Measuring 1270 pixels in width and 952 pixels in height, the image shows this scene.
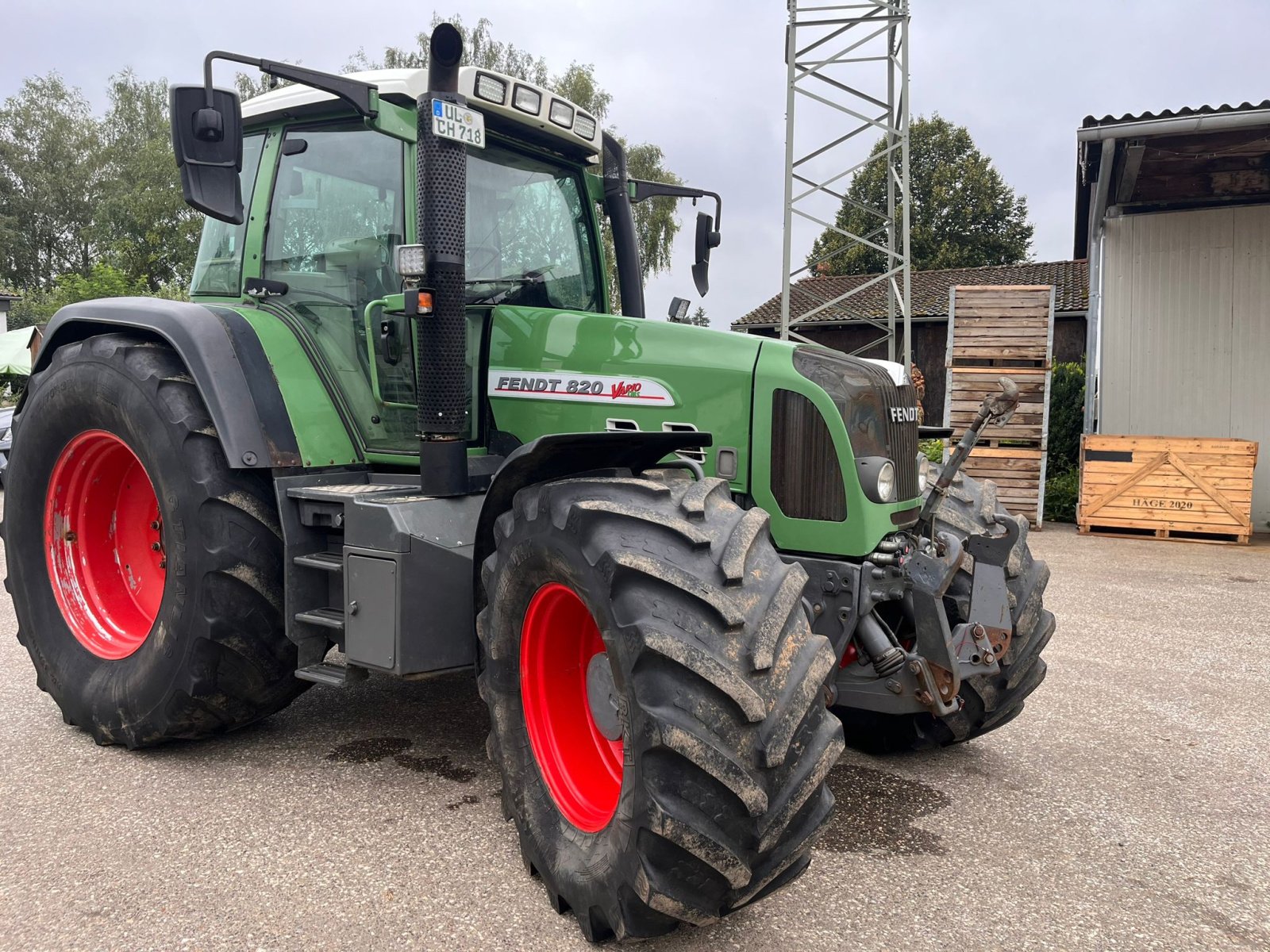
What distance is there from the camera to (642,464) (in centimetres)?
285

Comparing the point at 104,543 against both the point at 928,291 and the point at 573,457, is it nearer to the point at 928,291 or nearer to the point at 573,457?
the point at 573,457

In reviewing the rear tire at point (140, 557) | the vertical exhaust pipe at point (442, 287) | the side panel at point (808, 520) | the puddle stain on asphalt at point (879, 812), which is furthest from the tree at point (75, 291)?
the puddle stain on asphalt at point (879, 812)

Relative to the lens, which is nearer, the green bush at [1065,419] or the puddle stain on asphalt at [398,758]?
the puddle stain on asphalt at [398,758]

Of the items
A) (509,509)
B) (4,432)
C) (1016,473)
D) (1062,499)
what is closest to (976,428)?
(509,509)

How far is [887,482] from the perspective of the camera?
3.25 metres

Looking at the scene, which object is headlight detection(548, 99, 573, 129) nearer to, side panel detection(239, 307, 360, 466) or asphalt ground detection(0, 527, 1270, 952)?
side panel detection(239, 307, 360, 466)

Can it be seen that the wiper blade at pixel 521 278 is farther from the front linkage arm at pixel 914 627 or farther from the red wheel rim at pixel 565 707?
the front linkage arm at pixel 914 627

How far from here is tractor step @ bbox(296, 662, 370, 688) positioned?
3.22 m

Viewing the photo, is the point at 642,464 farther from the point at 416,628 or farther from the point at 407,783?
the point at 407,783

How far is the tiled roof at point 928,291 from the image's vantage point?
24.7 meters

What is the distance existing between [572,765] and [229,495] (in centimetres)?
154

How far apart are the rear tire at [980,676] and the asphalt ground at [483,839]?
12 centimetres

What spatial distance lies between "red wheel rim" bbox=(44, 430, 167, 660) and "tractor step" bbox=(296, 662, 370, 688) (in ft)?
3.42

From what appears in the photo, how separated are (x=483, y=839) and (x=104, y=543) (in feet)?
7.60
